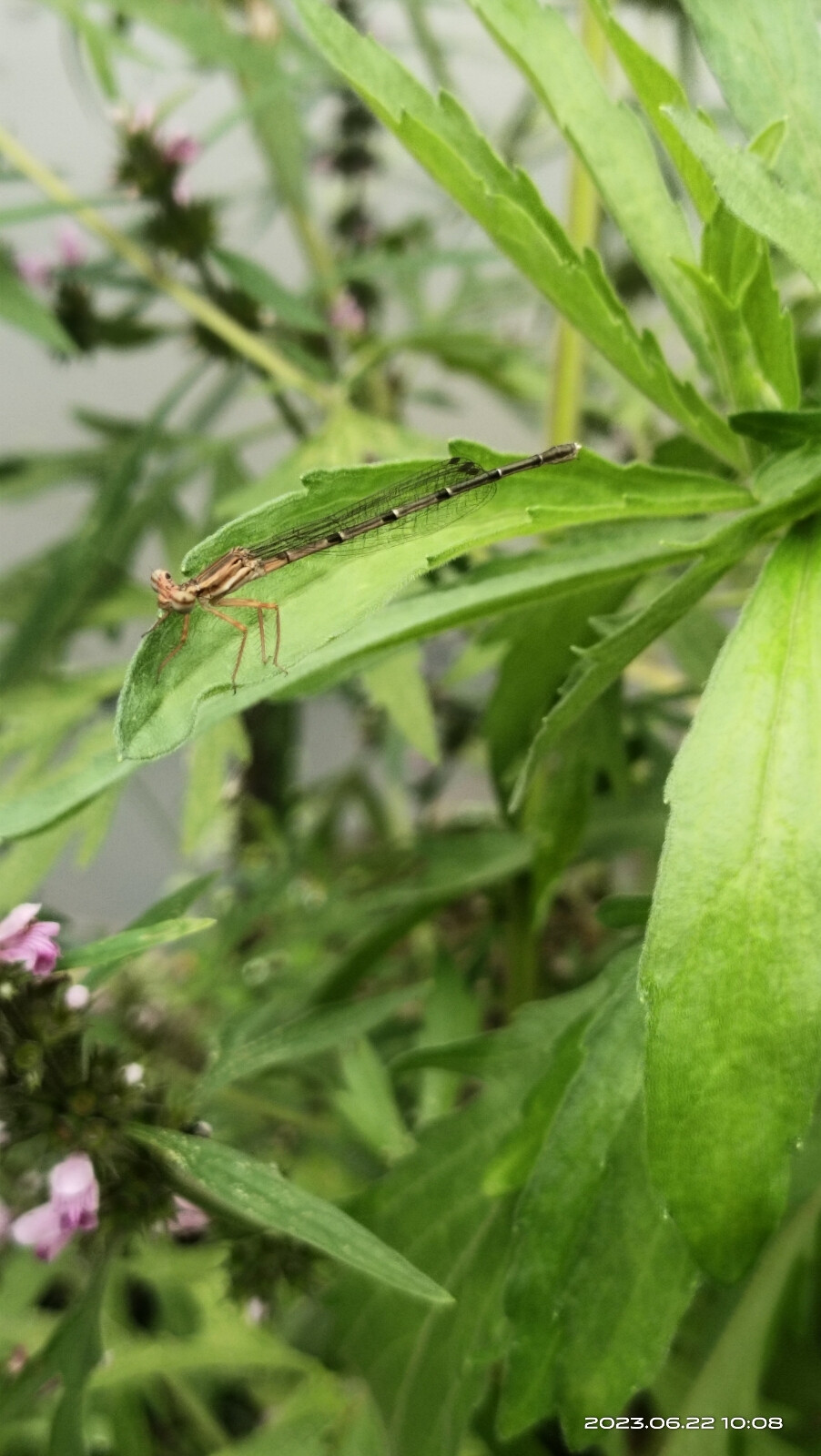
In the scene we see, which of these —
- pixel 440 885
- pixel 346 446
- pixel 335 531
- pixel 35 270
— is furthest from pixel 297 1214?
pixel 35 270

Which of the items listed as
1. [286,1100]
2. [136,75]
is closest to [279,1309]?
[286,1100]

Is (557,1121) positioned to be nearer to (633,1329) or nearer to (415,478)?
(633,1329)

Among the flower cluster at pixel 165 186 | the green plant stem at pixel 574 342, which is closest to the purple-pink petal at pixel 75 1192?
the green plant stem at pixel 574 342

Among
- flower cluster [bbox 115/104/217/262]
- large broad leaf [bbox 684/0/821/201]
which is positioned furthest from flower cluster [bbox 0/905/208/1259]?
flower cluster [bbox 115/104/217/262]

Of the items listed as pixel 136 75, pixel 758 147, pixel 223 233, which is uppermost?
pixel 136 75

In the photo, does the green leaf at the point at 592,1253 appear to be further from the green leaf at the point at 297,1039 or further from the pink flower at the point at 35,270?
the pink flower at the point at 35,270

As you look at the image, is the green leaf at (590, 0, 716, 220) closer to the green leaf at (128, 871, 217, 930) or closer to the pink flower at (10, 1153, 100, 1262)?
the green leaf at (128, 871, 217, 930)
